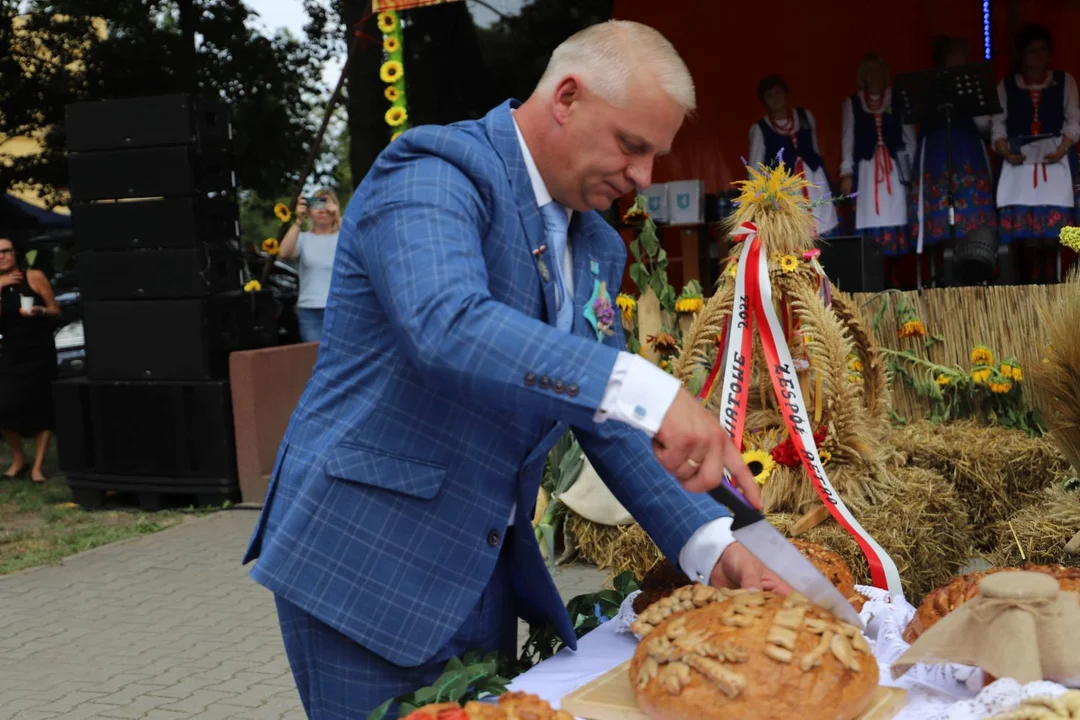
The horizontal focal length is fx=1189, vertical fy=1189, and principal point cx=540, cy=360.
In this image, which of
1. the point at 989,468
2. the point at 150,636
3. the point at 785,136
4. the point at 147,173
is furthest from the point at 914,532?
the point at 785,136

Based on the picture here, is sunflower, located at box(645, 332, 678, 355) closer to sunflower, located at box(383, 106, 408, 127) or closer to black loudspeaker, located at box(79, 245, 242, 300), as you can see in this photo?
sunflower, located at box(383, 106, 408, 127)

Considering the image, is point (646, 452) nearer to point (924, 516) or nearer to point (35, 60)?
point (924, 516)

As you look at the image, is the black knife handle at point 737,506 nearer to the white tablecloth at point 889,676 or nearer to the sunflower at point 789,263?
the white tablecloth at point 889,676

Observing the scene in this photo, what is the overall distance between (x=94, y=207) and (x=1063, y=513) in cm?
599

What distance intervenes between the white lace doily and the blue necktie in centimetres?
54

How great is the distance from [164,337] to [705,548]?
19.9ft

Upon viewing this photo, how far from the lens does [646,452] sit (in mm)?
1908

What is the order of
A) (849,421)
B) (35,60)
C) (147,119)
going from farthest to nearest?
(35,60) < (147,119) < (849,421)

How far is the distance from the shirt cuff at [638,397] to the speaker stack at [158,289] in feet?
20.4

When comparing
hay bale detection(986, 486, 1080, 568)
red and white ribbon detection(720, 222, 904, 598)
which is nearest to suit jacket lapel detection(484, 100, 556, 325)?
red and white ribbon detection(720, 222, 904, 598)

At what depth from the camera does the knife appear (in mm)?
1508

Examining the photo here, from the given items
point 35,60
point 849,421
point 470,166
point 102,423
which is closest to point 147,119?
point 102,423

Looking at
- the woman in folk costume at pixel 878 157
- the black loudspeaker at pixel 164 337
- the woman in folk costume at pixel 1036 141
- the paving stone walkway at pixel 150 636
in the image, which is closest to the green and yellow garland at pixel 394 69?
the black loudspeaker at pixel 164 337

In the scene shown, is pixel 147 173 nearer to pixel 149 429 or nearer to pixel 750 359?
pixel 149 429
